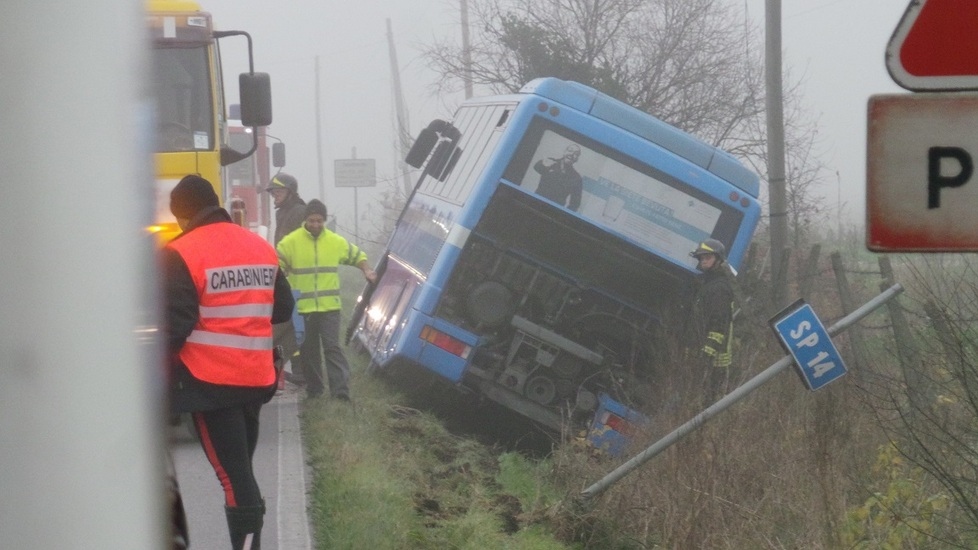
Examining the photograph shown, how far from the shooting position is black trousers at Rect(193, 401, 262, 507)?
5406mm

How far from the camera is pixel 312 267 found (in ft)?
36.3

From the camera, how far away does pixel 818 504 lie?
7.21 m

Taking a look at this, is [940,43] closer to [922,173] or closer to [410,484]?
[922,173]

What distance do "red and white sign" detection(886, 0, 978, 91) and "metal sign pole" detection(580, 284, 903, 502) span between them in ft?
13.4

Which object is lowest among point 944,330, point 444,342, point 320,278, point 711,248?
point 444,342

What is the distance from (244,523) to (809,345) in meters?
3.10

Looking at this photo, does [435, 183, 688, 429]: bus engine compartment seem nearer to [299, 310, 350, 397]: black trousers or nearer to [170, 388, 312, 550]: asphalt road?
[299, 310, 350, 397]: black trousers

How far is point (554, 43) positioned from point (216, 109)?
39.9 feet

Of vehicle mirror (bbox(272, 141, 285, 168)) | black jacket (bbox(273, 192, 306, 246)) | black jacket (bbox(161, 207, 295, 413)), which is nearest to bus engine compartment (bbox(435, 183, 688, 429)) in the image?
black jacket (bbox(273, 192, 306, 246))

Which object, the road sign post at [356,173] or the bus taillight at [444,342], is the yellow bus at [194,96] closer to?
the bus taillight at [444,342]

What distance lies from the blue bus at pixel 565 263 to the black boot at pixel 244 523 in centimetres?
525

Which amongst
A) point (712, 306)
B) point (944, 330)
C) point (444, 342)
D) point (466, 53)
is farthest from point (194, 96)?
point (466, 53)

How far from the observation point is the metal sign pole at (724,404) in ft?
22.1

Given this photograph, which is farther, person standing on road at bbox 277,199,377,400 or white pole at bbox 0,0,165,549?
person standing on road at bbox 277,199,377,400
